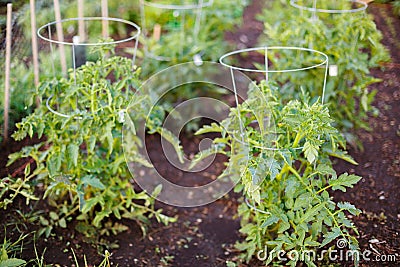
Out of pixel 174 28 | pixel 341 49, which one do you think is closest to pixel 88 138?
pixel 341 49

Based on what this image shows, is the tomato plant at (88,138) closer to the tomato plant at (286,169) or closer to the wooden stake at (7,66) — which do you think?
the wooden stake at (7,66)

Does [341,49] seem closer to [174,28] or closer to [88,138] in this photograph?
[88,138]

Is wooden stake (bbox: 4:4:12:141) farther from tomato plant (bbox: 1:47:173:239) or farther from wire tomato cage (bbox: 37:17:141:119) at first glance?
tomato plant (bbox: 1:47:173:239)

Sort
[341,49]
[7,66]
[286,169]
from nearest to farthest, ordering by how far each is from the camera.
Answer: [286,169], [7,66], [341,49]

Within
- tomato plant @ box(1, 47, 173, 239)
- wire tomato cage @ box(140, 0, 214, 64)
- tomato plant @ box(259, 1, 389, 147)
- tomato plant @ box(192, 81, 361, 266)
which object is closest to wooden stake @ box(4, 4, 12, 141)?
tomato plant @ box(1, 47, 173, 239)

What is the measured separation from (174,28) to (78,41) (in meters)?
1.74

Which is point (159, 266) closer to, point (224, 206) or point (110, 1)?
point (224, 206)

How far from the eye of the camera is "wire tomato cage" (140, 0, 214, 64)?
427 centimetres

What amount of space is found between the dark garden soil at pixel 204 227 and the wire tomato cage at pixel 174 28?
88 cm

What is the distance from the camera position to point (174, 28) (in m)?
4.92

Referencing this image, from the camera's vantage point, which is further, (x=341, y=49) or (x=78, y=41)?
(x=341, y=49)

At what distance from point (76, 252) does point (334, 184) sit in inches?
60.0

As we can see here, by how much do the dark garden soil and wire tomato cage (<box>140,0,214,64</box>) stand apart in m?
0.88

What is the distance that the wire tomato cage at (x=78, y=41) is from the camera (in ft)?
9.78
